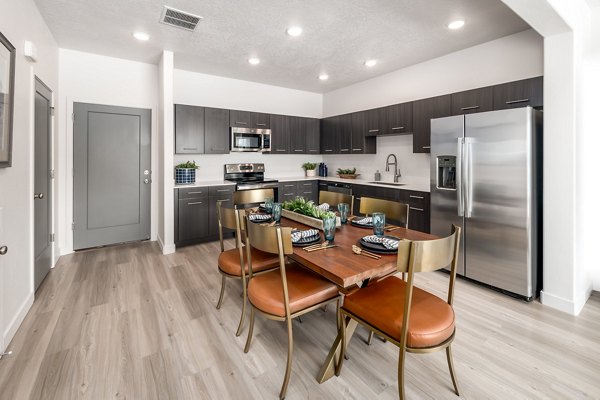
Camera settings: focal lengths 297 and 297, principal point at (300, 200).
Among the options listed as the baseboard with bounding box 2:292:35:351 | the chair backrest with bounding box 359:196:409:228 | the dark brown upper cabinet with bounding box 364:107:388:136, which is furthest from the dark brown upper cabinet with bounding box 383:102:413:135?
the baseboard with bounding box 2:292:35:351

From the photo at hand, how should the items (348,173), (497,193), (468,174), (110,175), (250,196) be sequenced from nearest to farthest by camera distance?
(497,193) < (468,174) < (250,196) < (110,175) < (348,173)

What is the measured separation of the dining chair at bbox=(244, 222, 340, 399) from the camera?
164 centimetres

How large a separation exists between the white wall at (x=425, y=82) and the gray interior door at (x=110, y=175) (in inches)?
141

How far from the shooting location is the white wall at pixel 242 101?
4.91m

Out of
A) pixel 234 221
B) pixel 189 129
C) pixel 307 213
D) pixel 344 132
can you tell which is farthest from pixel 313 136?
pixel 234 221

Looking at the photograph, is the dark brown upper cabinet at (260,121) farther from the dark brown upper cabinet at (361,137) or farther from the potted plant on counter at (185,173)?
the dark brown upper cabinet at (361,137)

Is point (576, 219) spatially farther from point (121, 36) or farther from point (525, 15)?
point (121, 36)

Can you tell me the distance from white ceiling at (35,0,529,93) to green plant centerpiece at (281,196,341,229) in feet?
6.19

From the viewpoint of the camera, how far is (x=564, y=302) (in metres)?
2.59

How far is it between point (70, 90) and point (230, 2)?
282 cm

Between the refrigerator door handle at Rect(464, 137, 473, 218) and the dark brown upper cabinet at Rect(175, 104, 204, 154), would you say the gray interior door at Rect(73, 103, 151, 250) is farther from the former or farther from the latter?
the refrigerator door handle at Rect(464, 137, 473, 218)

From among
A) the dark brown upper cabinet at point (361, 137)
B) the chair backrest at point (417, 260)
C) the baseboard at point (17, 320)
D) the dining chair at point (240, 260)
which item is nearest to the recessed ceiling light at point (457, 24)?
the dark brown upper cabinet at point (361, 137)

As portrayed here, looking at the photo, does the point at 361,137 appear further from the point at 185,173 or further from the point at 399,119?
the point at 185,173

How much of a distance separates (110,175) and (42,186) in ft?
3.90
